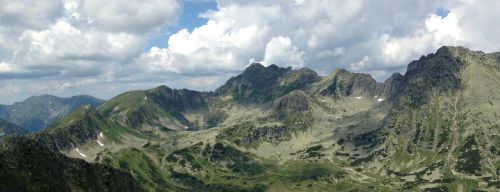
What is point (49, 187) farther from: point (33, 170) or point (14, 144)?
point (14, 144)

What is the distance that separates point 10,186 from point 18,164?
18.6 metres

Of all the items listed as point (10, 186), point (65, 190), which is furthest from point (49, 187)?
point (10, 186)

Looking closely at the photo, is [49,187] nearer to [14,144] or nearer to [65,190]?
[65,190]

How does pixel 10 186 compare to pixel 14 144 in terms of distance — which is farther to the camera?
pixel 14 144

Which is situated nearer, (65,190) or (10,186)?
(10,186)

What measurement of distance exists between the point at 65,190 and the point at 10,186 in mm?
26463

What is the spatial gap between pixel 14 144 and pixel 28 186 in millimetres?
24210

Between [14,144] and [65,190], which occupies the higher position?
[14,144]

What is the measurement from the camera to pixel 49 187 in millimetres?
192625

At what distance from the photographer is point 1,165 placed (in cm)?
18200

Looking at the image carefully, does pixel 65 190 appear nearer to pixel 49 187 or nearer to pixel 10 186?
pixel 49 187

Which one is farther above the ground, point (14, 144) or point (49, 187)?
point (14, 144)

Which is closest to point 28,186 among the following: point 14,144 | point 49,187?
point 49,187

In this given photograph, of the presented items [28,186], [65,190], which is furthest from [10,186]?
[65,190]
